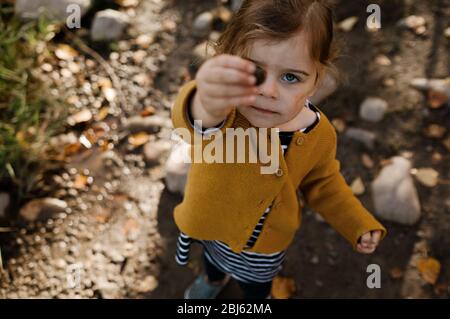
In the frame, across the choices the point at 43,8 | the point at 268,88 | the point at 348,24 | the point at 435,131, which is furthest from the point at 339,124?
the point at 43,8

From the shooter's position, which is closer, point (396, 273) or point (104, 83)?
point (396, 273)

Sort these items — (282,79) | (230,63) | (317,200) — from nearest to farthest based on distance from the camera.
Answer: (230,63) < (282,79) < (317,200)

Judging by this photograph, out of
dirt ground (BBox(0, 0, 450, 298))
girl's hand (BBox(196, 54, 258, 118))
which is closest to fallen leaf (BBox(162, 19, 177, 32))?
dirt ground (BBox(0, 0, 450, 298))

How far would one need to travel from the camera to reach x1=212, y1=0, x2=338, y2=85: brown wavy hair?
35.6 inches

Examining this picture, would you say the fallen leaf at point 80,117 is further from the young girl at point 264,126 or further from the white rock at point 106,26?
the young girl at point 264,126

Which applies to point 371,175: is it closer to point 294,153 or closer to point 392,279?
point 392,279

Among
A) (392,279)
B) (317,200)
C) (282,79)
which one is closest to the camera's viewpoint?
(282,79)

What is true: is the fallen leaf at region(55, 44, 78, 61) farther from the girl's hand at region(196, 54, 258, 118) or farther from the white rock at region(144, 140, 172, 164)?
the girl's hand at region(196, 54, 258, 118)

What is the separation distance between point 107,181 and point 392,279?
150cm

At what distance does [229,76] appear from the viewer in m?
0.76

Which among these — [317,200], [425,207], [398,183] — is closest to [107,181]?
[317,200]

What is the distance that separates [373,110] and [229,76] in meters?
1.87

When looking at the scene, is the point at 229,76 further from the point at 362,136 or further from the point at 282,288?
the point at 362,136

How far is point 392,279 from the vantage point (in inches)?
78.0
